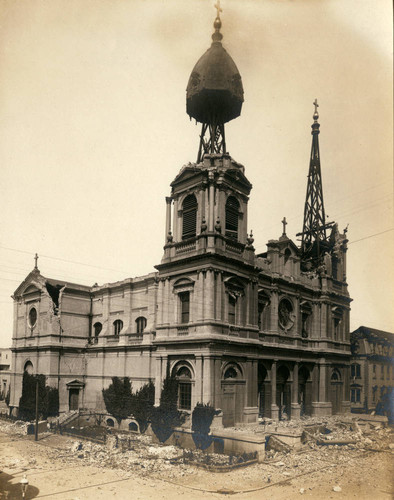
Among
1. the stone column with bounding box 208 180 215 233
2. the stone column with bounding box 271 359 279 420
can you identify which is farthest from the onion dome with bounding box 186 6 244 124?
the stone column with bounding box 271 359 279 420

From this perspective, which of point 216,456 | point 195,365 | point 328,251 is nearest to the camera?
point 216,456

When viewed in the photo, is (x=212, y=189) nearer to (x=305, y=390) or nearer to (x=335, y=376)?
(x=305, y=390)

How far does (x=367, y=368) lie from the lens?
49.1 m

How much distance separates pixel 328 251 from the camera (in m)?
47.0

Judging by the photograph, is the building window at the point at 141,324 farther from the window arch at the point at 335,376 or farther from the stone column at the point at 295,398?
the window arch at the point at 335,376

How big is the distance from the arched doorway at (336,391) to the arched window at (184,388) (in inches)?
668

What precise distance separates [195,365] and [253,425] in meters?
5.77

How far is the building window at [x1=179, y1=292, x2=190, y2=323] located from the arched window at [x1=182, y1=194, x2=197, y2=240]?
13.2 feet

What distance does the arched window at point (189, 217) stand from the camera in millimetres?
33031

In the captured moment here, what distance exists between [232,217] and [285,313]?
414 inches

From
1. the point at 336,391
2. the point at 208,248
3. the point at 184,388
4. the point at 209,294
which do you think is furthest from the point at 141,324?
the point at 336,391

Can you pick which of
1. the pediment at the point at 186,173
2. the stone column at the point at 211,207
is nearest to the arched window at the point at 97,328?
the pediment at the point at 186,173

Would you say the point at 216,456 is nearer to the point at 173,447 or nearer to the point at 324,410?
the point at 173,447

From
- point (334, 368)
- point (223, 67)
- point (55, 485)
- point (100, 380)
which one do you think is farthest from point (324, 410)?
point (223, 67)
